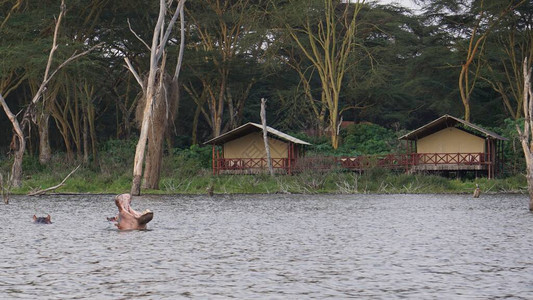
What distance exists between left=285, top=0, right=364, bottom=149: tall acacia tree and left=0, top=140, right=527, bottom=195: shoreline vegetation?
11.1 meters

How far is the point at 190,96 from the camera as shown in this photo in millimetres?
71312

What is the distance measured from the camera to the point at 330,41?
68375mm

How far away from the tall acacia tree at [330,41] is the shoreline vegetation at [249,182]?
436 inches

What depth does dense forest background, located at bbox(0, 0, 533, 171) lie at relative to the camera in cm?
5559

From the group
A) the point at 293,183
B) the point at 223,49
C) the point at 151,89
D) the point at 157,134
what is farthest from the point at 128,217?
the point at 223,49

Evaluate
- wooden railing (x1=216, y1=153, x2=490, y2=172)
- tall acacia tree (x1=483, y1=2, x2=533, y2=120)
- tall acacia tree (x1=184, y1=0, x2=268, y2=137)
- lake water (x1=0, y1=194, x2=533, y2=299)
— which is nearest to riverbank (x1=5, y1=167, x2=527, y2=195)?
wooden railing (x1=216, y1=153, x2=490, y2=172)

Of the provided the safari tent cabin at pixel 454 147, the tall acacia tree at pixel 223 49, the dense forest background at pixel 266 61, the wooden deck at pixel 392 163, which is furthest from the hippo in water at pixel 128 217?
the tall acacia tree at pixel 223 49

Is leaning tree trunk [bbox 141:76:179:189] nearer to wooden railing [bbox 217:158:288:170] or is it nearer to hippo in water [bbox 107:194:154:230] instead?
wooden railing [bbox 217:158:288:170]

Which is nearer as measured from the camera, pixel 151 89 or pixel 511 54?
Result: pixel 151 89

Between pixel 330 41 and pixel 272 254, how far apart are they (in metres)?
50.9

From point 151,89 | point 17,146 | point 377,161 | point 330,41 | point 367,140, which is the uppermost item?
point 330,41

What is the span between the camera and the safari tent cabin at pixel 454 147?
55094 mm

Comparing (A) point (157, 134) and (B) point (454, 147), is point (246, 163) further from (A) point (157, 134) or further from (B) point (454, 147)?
(A) point (157, 134)

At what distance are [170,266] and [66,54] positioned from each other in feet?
118
